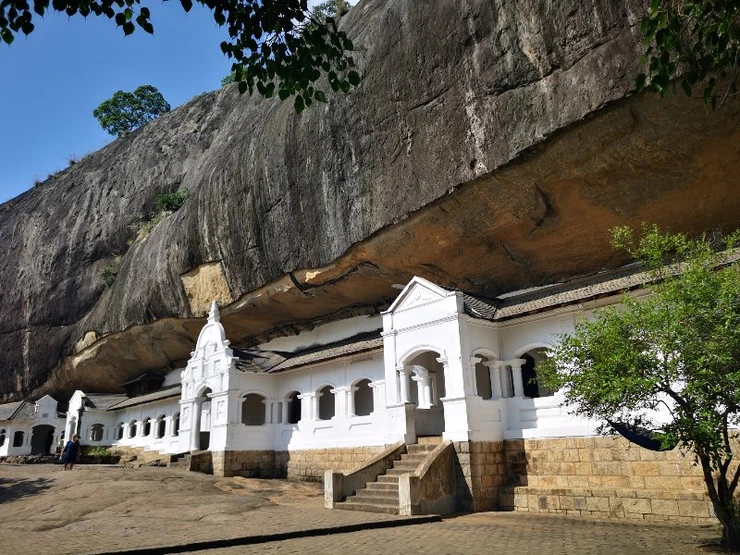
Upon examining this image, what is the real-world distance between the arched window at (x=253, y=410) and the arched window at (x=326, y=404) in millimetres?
3130

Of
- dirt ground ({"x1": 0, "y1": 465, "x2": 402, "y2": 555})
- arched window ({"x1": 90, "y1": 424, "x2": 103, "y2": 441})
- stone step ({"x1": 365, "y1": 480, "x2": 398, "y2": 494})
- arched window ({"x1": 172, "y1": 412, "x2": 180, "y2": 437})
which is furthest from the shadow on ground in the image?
arched window ({"x1": 90, "y1": 424, "x2": 103, "y2": 441})

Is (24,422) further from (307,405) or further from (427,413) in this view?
(427,413)

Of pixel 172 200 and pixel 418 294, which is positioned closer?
pixel 418 294

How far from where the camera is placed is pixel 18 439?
38.1m

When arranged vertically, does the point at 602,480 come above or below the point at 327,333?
below

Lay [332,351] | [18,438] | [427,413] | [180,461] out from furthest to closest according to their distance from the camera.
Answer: [18,438] → [180,461] → [332,351] → [427,413]

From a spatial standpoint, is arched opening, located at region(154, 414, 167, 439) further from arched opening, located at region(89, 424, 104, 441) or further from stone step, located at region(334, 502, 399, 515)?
stone step, located at region(334, 502, 399, 515)

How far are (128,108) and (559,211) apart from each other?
4453 centimetres

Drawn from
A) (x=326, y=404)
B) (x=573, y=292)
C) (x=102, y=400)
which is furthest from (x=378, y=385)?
(x=102, y=400)

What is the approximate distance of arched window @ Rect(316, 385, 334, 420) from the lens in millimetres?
22498

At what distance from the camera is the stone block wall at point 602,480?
1144cm

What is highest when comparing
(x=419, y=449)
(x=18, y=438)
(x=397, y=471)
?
(x=18, y=438)

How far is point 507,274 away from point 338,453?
8.09m

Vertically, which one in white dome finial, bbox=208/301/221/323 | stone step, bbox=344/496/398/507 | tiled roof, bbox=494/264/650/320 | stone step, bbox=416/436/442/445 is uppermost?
white dome finial, bbox=208/301/221/323
